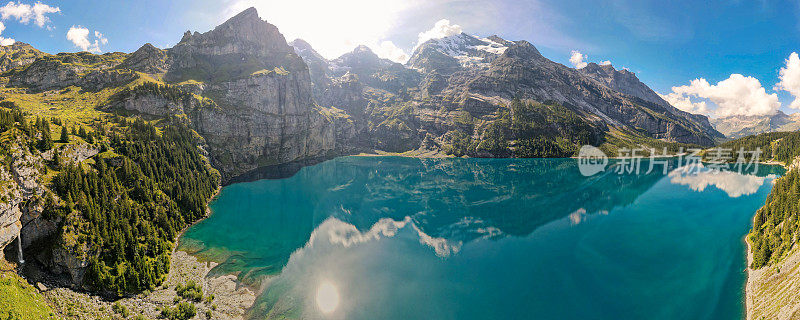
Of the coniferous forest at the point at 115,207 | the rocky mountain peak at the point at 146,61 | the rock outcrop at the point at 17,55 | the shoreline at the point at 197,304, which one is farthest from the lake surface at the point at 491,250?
the rock outcrop at the point at 17,55

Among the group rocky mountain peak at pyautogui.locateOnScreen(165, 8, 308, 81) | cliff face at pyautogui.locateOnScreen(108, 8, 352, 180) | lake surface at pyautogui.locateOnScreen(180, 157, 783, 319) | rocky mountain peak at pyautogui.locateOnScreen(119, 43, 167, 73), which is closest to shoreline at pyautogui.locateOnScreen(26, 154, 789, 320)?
lake surface at pyautogui.locateOnScreen(180, 157, 783, 319)

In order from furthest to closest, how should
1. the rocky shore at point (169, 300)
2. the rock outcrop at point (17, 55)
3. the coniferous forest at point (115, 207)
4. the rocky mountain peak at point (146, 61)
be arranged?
the rocky mountain peak at point (146, 61) < the rock outcrop at point (17, 55) < the coniferous forest at point (115, 207) < the rocky shore at point (169, 300)

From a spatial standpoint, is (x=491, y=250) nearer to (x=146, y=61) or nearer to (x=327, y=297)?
(x=327, y=297)

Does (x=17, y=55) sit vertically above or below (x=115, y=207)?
above

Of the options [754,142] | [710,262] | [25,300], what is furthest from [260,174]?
[754,142]

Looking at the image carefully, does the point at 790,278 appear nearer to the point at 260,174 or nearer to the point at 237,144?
the point at 260,174

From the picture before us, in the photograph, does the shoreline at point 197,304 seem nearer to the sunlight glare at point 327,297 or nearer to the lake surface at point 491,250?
the lake surface at point 491,250

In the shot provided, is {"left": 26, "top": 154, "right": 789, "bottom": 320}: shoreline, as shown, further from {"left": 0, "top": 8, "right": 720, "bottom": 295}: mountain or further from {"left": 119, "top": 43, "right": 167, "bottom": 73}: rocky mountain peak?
{"left": 119, "top": 43, "right": 167, "bottom": 73}: rocky mountain peak

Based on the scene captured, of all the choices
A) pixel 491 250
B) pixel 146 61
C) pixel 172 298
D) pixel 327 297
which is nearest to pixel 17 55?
pixel 146 61
